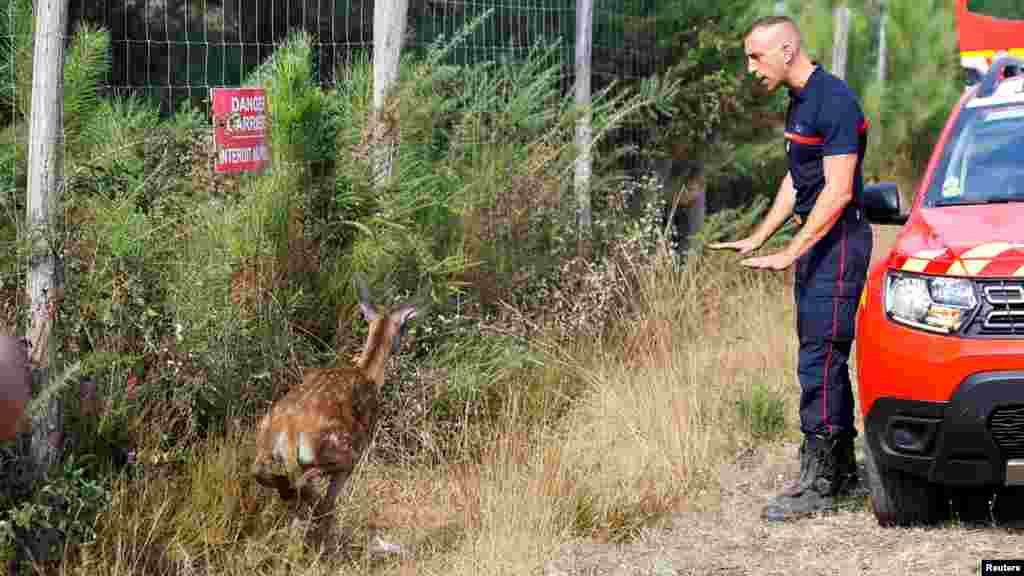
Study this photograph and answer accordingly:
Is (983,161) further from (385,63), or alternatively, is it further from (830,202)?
(385,63)

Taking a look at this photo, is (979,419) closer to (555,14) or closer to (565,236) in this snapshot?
(565,236)

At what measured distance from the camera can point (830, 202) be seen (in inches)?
237

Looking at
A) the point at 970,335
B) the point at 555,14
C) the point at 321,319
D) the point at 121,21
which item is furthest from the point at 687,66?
the point at 970,335

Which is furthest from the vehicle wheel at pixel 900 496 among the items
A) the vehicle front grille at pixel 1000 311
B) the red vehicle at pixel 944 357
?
the vehicle front grille at pixel 1000 311

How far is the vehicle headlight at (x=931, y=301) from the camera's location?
210 inches

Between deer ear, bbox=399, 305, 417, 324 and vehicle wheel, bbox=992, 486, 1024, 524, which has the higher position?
deer ear, bbox=399, 305, 417, 324

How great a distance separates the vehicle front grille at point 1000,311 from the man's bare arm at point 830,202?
88 cm

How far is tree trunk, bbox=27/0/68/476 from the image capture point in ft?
16.3

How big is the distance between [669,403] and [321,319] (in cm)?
205

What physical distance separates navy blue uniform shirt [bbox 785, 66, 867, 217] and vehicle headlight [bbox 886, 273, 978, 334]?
797 millimetres

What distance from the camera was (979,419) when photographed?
17.2ft

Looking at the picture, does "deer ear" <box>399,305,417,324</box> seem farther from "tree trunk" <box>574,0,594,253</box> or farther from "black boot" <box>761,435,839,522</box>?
"tree trunk" <box>574,0,594,253</box>

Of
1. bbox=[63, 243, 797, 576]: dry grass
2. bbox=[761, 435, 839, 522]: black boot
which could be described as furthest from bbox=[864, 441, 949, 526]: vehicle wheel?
bbox=[63, 243, 797, 576]: dry grass

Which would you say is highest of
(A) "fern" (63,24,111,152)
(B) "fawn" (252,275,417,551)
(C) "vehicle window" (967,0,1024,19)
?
(C) "vehicle window" (967,0,1024,19)
